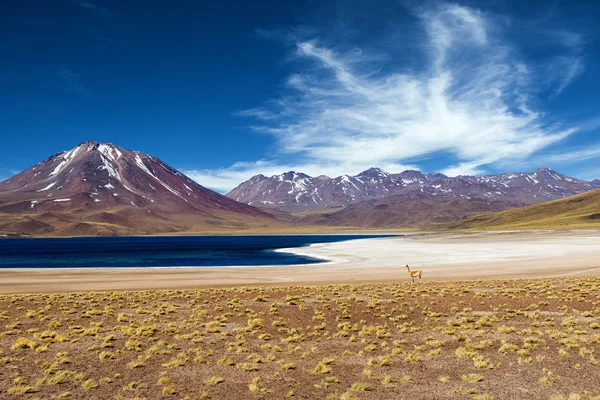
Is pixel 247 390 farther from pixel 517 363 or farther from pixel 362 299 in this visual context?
pixel 362 299

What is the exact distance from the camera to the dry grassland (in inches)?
494

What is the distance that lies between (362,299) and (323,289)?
5.75 m

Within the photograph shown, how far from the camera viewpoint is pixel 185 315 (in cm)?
2333

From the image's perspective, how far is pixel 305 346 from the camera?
17.6 metres

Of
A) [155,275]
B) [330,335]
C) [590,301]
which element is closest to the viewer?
[330,335]

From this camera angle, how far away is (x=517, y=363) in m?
14.7

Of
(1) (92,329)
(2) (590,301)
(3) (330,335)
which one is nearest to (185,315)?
(1) (92,329)

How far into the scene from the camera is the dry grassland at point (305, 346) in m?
12.5

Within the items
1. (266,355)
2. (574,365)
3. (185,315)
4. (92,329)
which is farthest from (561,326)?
(92,329)

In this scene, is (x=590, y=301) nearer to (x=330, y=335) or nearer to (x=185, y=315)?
(x=330, y=335)

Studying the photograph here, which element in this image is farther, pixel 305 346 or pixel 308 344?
pixel 308 344

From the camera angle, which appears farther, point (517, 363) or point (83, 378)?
point (517, 363)

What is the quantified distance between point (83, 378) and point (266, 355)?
6.31 metres

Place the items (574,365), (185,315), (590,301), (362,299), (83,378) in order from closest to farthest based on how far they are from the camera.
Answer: (83,378) → (574,365) → (185,315) → (590,301) → (362,299)
